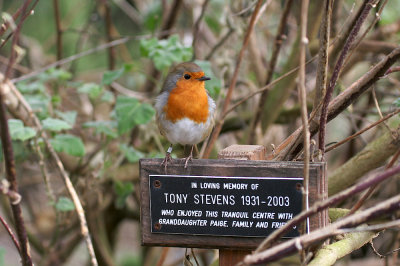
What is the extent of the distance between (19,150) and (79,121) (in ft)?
3.34

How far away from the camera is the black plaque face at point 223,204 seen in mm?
1475

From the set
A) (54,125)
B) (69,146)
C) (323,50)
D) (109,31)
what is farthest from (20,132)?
(109,31)

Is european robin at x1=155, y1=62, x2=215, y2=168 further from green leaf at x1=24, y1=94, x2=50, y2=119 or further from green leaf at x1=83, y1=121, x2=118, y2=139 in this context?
green leaf at x1=24, y1=94, x2=50, y2=119

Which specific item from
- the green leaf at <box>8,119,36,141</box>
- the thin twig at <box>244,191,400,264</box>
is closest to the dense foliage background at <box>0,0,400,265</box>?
the green leaf at <box>8,119,36,141</box>

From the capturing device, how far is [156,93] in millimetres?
3439

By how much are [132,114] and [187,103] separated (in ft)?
0.89

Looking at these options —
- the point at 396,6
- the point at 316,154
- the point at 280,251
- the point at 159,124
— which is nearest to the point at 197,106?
the point at 159,124

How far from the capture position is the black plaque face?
147 cm

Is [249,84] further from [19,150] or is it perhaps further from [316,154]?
[316,154]

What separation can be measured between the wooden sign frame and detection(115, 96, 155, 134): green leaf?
2.67 feet

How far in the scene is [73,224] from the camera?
3.67 m

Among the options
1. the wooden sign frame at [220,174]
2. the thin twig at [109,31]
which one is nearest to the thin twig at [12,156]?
the wooden sign frame at [220,174]

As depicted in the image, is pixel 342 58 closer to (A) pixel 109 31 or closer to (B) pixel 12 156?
(B) pixel 12 156

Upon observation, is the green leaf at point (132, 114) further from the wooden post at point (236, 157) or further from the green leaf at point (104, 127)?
the wooden post at point (236, 157)
